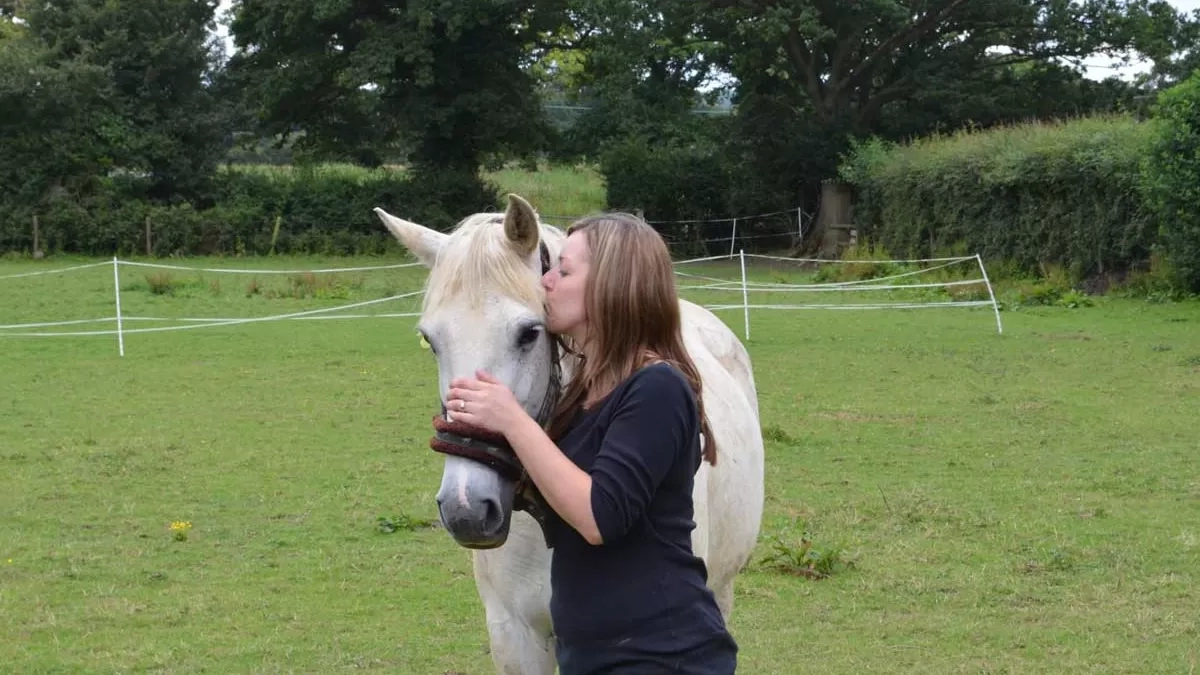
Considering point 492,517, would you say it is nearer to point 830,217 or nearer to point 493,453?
point 493,453

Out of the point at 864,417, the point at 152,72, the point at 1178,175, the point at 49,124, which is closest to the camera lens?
the point at 864,417

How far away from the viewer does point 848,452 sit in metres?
8.91

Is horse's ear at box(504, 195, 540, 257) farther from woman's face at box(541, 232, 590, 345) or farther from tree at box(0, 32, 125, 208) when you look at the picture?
Answer: tree at box(0, 32, 125, 208)

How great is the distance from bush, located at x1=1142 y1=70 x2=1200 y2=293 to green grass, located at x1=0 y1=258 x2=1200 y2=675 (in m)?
4.13

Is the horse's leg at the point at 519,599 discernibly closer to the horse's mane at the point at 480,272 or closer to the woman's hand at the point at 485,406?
the horse's mane at the point at 480,272

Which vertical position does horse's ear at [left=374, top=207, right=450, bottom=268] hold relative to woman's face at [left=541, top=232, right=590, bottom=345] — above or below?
above

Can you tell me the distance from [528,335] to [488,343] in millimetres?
81

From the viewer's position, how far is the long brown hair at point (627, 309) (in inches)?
84.4

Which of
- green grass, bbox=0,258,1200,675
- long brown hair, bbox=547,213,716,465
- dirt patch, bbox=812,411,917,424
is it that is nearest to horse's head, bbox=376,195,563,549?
long brown hair, bbox=547,213,716,465

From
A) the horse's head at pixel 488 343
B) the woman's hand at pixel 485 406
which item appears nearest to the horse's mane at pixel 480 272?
the horse's head at pixel 488 343

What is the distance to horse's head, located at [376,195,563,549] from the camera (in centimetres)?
204

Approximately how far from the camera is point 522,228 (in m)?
2.43

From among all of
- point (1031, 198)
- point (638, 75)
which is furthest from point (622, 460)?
point (638, 75)

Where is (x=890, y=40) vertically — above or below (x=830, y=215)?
above
